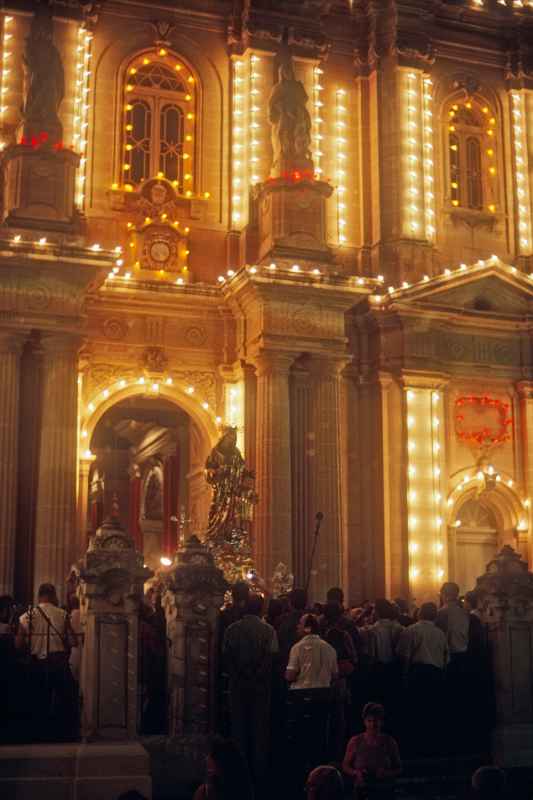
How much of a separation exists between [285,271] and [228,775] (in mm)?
17897

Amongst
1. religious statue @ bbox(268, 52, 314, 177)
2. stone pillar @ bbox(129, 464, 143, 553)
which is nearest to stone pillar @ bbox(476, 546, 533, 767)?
religious statue @ bbox(268, 52, 314, 177)

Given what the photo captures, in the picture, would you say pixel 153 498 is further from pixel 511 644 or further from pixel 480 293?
pixel 511 644

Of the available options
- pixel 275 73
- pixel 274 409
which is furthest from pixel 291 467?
pixel 275 73

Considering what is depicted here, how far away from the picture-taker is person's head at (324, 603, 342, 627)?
1402cm

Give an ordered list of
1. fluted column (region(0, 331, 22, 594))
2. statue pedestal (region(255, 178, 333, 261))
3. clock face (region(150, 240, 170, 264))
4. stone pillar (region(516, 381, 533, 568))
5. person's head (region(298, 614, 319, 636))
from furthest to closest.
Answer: stone pillar (region(516, 381, 533, 568))
clock face (region(150, 240, 170, 264))
statue pedestal (region(255, 178, 333, 261))
fluted column (region(0, 331, 22, 594))
person's head (region(298, 614, 319, 636))

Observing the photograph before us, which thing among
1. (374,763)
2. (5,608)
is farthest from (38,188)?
(374,763)

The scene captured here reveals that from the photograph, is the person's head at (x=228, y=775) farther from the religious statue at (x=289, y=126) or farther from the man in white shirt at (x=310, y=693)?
the religious statue at (x=289, y=126)

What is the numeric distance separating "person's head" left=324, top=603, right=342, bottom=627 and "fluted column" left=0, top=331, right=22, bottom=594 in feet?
32.2

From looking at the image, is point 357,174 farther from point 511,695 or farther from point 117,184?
point 511,695

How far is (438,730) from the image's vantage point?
14883 mm

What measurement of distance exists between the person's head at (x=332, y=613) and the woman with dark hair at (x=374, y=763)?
11.1ft

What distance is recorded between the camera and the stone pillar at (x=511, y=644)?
49.4 ft

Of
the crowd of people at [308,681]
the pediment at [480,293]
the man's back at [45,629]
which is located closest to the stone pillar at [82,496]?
the pediment at [480,293]

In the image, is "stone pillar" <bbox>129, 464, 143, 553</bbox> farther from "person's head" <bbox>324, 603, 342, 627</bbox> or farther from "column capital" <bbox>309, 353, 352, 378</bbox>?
"person's head" <bbox>324, 603, 342, 627</bbox>
